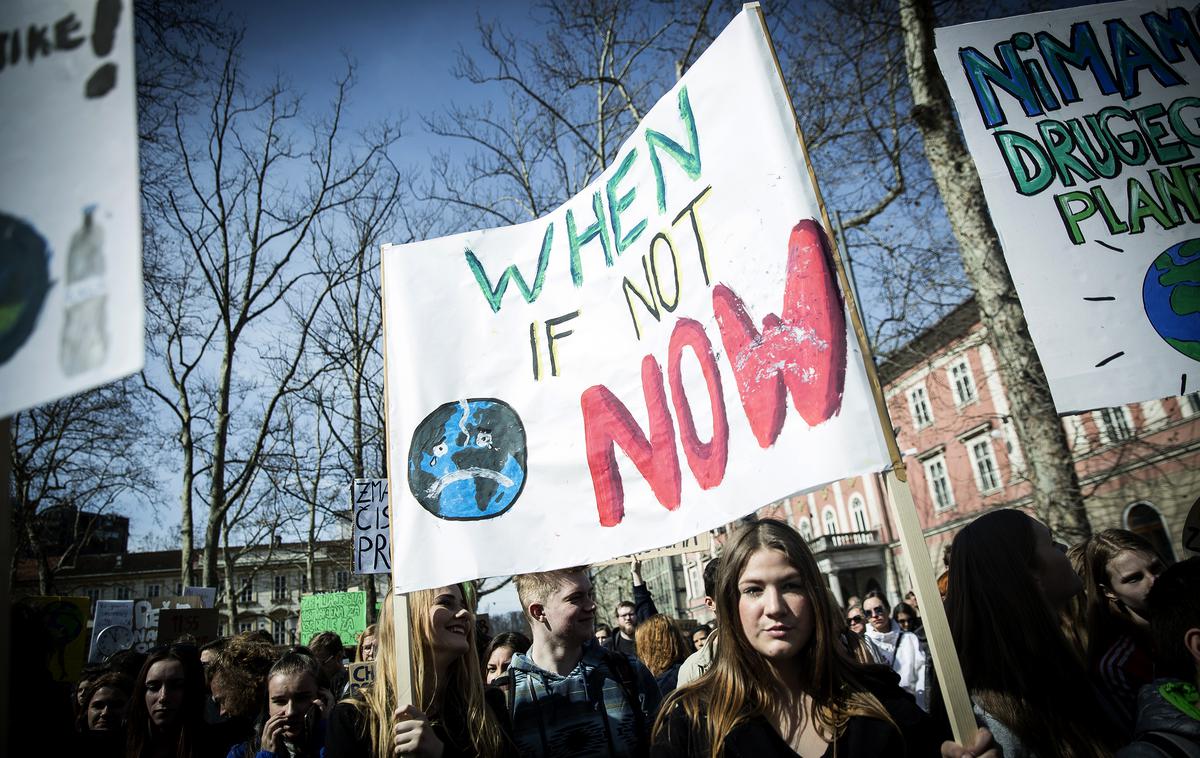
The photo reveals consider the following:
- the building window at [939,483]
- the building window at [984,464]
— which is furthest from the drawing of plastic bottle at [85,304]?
the building window at [939,483]

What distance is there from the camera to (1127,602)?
2.90m

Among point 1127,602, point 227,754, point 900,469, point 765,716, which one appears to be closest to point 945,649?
point 900,469

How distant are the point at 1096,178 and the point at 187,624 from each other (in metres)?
8.87

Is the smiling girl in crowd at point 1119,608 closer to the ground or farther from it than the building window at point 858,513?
closer to the ground

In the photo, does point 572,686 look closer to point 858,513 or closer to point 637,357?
point 637,357

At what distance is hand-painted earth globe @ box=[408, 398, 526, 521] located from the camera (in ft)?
8.68

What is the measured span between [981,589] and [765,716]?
84 cm

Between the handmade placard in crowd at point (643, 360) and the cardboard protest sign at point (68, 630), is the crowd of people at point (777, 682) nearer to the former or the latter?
the handmade placard in crowd at point (643, 360)

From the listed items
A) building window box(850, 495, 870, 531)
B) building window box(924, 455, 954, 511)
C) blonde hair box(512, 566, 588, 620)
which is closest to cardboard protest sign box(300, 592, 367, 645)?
blonde hair box(512, 566, 588, 620)

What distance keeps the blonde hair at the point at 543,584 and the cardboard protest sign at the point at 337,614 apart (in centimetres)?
800

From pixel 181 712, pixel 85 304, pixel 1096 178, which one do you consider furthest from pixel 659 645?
pixel 85 304

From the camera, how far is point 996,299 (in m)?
6.39

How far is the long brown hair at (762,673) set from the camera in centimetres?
197

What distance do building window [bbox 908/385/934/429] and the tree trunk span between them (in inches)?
970
